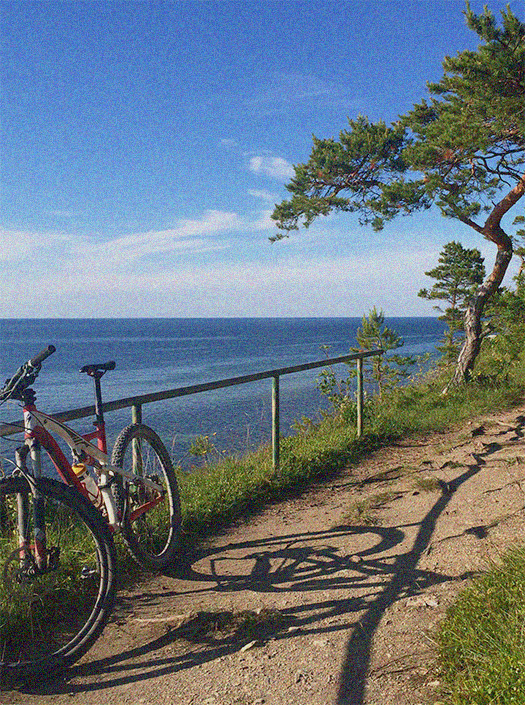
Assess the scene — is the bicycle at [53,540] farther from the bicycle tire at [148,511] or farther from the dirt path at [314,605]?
the dirt path at [314,605]

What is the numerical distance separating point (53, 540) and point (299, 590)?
170cm

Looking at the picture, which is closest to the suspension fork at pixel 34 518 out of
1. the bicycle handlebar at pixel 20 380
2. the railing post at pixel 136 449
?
the bicycle handlebar at pixel 20 380

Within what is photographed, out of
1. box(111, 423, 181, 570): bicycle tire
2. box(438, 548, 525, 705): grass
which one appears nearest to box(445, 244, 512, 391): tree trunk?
box(111, 423, 181, 570): bicycle tire

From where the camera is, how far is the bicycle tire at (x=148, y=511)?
4.32 meters

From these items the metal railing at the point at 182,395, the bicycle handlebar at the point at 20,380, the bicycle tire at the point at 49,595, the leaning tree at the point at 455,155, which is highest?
the leaning tree at the point at 455,155

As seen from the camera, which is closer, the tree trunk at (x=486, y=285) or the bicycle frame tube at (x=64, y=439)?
the bicycle frame tube at (x=64, y=439)

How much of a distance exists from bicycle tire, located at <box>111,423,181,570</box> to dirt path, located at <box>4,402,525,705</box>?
0.79ft

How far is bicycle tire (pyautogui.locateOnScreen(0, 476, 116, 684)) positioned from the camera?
3291mm

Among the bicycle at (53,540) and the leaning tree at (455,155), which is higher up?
the leaning tree at (455,155)

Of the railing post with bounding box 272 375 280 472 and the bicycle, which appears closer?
the bicycle

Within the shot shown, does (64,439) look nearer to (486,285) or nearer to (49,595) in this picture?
(49,595)

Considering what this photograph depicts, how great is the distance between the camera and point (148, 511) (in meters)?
4.85

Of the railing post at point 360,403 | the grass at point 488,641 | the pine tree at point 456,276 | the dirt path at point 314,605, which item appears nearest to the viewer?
the grass at point 488,641

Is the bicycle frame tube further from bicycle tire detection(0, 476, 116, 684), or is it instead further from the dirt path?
the dirt path
